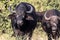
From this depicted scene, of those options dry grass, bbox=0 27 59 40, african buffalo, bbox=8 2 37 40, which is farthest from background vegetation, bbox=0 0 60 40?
african buffalo, bbox=8 2 37 40

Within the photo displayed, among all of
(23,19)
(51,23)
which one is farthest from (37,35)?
(23,19)

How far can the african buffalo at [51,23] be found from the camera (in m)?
14.0

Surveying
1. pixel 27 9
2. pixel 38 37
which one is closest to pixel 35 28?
pixel 38 37

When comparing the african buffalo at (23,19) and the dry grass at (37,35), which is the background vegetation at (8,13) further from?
the african buffalo at (23,19)

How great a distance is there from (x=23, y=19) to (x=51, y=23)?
927 millimetres

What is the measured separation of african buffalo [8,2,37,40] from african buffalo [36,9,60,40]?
380 mm

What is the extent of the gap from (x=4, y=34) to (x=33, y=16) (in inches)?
65.2

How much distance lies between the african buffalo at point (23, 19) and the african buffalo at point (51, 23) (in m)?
0.38

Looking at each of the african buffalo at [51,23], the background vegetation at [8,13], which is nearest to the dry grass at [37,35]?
the background vegetation at [8,13]

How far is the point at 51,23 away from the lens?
14.1 meters

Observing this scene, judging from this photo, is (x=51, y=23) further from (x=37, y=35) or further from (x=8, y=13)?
(x=8, y=13)

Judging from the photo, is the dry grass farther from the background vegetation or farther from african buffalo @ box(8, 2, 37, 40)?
african buffalo @ box(8, 2, 37, 40)

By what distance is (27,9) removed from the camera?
1434 cm

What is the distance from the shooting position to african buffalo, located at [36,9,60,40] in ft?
46.0
